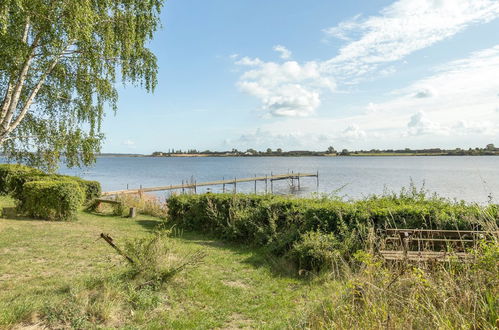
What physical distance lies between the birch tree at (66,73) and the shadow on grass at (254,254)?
4.25m

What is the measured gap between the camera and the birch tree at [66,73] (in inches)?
332

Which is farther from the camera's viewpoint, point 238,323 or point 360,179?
point 360,179

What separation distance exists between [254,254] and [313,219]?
72.2 inches

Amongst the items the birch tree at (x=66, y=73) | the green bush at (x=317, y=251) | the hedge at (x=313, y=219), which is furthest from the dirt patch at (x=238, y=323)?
the birch tree at (x=66, y=73)

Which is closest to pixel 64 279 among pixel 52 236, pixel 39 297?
pixel 39 297

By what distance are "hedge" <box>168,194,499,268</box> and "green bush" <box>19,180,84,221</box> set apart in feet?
15.3

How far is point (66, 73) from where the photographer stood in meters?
10.2

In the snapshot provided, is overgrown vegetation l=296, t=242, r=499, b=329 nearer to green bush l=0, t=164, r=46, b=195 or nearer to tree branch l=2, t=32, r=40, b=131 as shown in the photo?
tree branch l=2, t=32, r=40, b=131

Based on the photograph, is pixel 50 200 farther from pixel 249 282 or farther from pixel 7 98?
pixel 249 282

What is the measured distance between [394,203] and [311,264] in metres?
3.02

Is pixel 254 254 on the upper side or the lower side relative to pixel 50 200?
lower

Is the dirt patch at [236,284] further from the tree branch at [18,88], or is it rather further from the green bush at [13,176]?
the green bush at [13,176]

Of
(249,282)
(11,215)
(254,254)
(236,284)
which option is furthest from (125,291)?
(11,215)

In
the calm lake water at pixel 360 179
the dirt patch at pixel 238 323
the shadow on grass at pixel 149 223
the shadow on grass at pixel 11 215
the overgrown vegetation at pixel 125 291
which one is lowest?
the calm lake water at pixel 360 179
